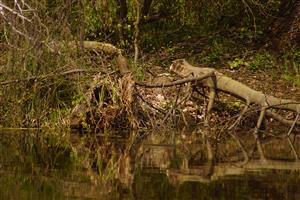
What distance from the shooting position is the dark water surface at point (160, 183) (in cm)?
847

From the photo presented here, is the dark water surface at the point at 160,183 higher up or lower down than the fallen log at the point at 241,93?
Answer: lower down

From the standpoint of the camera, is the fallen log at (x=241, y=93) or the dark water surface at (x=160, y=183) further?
the fallen log at (x=241, y=93)

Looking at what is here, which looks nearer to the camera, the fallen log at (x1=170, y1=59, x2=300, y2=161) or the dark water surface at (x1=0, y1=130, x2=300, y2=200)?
the dark water surface at (x1=0, y1=130, x2=300, y2=200)

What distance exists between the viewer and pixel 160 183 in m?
9.10

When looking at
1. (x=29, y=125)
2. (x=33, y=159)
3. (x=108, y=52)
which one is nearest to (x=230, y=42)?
(x=108, y=52)

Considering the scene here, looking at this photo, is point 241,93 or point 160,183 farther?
point 241,93

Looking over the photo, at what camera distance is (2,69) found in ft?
48.0

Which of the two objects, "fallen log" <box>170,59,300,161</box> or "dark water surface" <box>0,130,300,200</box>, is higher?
"fallen log" <box>170,59,300,161</box>

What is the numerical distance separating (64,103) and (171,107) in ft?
5.61

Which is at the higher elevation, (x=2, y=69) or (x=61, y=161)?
(x=2, y=69)

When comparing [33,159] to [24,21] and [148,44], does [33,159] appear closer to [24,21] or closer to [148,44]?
[24,21]

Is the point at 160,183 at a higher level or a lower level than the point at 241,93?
lower

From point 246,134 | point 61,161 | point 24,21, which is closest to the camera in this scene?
point 61,161

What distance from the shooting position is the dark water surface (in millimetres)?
8469
